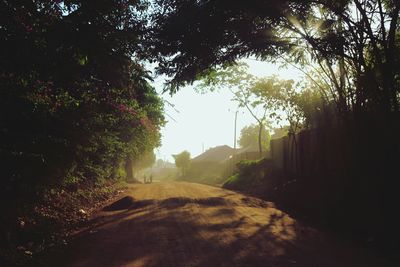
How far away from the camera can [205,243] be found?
26.5 feet

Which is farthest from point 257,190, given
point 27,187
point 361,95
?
point 27,187

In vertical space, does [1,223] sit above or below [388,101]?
below

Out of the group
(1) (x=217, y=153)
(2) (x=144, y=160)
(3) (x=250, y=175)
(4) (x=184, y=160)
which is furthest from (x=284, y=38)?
(1) (x=217, y=153)

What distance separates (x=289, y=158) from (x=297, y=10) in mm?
14469

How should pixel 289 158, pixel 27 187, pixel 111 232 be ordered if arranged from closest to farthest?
1. pixel 27 187
2. pixel 111 232
3. pixel 289 158

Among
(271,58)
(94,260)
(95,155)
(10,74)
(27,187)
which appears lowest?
(94,260)

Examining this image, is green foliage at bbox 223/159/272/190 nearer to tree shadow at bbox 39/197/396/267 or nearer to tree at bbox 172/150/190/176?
tree shadow at bbox 39/197/396/267

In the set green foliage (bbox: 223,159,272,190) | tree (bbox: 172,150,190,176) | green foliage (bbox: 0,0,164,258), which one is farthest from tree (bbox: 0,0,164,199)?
tree (bbox: 172,150,190,176)

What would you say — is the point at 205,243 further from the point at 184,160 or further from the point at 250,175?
the point at 184,160

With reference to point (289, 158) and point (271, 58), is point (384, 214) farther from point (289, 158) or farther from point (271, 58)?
point (289, 158)

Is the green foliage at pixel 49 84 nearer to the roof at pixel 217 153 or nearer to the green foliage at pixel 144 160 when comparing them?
the green foliage at pixel 144 160

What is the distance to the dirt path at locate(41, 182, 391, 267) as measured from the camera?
688cm

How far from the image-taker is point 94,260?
6.99 m

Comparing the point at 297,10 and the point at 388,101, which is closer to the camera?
the point at 388,101
